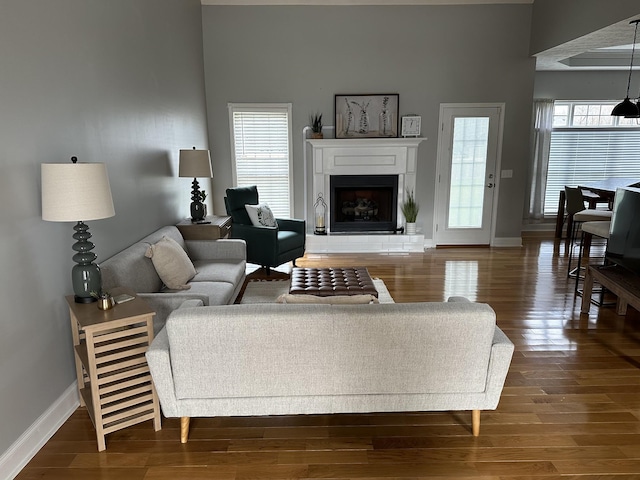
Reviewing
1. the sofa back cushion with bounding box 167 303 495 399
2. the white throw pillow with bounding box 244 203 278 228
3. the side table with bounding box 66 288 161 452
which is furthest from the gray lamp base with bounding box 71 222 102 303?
the white throw pillow with bounding box 244 203 278 228

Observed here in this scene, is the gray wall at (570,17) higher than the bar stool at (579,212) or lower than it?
higher

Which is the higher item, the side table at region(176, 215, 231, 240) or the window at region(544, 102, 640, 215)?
the window at region(544, 102, 640, 215)

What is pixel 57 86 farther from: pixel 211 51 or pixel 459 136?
pixel 459 136

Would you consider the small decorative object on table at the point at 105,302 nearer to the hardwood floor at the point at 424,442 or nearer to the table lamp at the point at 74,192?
the table lamp at the point at 74,192

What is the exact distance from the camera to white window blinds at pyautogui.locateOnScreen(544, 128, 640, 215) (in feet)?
25.4

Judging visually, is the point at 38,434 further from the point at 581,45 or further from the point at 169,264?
the point at 581,45

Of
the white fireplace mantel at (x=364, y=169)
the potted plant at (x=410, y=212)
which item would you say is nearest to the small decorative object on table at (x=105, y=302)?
the white fireplace mantel at (x=364, y=169)

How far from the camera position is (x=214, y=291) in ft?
11.7

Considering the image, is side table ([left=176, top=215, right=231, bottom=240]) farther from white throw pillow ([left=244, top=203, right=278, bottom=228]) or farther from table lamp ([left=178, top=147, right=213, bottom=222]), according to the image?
white throw pillow ([left=244, top=203, right=278, bottom=228])

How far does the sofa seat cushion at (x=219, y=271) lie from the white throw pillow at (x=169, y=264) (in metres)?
0.19

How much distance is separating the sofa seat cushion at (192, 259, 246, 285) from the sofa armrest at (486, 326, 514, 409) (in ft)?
7.59

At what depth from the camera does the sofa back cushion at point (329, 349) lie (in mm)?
2160

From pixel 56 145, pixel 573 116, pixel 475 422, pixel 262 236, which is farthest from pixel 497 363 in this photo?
pixel 573 116

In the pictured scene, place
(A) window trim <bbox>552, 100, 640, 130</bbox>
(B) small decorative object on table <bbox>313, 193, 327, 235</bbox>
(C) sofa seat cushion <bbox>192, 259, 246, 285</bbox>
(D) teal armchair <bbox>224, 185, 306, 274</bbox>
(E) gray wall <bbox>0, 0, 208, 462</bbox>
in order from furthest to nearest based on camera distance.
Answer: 1. (A) window trim <bbox>552, 100, 640, 130</bbox>
2. (B) small decorative object on table <bbox>313, 193, 327, 235</bbox>
3. (D) teal armchair <bbox>224, 185, 306, 274</bbox>
4. (C) sofa seat cushion <bbox>192, 259, 246, 285</bbox>
5. (E) gray wall <bbox>0, 0, 208, 462</bbox>
